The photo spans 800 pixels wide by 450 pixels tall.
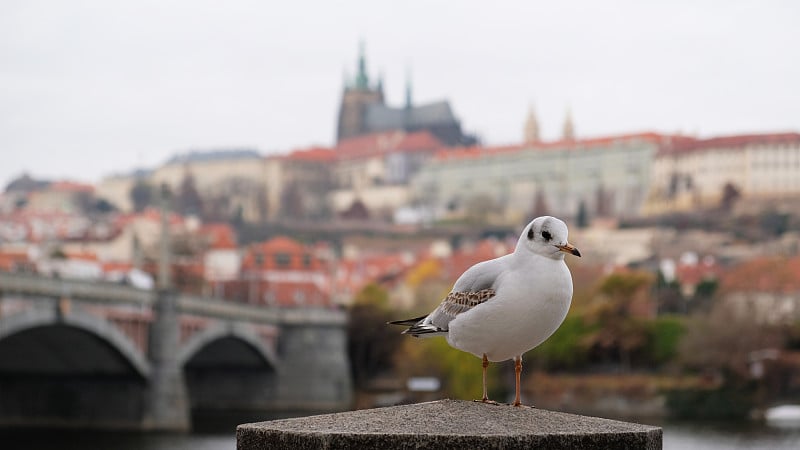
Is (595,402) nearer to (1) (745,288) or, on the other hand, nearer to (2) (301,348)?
(2) (301,348)

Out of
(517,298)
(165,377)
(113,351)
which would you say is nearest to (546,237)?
(517,298)

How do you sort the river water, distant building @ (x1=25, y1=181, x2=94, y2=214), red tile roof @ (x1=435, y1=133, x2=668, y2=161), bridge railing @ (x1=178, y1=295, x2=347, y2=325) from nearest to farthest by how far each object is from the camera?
the river water → bridge railing @ (x1=178, y1=295, x2=347, y2=325) → red tile roof @ (x1=435, y1=133, x2=668, y2=161) → distant building @ (x1=25, y1=181, x2=94, y2=214)

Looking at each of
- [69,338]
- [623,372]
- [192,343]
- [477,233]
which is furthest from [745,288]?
[477,233]

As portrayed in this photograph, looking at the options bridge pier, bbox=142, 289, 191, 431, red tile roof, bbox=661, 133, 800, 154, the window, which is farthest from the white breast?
red tile roof, bbox=661, 133, 800, 154

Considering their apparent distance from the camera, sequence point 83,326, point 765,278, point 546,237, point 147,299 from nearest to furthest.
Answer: point 546,237 → point 83,326 → point 147,299 → point 765,278

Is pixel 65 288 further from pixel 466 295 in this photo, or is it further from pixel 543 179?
pixel 543 179

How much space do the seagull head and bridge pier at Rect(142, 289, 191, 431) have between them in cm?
3328

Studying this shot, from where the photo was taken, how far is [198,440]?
35.4 metres

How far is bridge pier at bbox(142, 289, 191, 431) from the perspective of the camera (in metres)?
39.0

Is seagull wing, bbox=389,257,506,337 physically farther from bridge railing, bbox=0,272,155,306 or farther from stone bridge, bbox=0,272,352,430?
bridge railing, bbox=0,272,155,306

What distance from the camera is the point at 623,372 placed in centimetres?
5319

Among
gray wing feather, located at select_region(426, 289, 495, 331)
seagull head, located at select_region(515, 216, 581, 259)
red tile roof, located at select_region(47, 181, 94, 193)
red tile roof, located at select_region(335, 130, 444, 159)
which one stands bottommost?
gray wing feather, located at select_region(426, 289, 495, 331)

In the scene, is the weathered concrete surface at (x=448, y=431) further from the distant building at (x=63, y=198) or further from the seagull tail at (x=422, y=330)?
the distant building at (x=63, y=198)

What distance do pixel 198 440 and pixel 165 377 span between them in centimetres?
450
